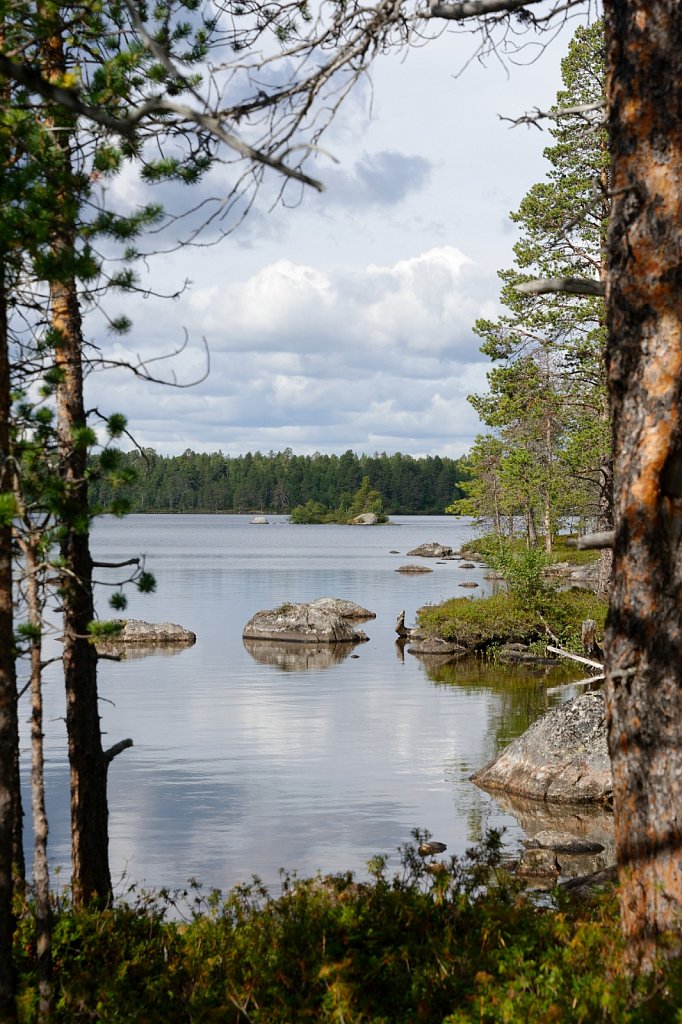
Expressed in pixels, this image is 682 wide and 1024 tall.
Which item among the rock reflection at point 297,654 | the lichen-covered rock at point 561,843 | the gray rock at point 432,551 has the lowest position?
the rock reflection at point 297,654

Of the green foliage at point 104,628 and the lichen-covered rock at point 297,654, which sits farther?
the lichen-covered rock at point 297,654

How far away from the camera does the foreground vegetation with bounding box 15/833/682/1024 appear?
17.4ft

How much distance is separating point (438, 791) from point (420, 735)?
4172mm

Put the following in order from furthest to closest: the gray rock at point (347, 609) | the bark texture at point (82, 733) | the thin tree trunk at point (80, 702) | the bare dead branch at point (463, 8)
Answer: the gray rock at point (347, 609) < the bark texture at point (82, 733) < the thin tree trunk at point (80, 702) < the bare dead branch at point (463, 8)

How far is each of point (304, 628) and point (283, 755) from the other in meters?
16.2

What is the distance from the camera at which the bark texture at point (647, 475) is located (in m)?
5.80

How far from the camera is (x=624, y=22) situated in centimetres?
612

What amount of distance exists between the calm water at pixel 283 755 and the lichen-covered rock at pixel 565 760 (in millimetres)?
626

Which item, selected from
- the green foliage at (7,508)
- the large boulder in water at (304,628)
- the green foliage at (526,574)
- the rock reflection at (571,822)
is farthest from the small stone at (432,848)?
the large boulder in water at (304,628)

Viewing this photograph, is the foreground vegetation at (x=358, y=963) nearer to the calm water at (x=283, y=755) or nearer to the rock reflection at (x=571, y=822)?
the calm water at (x=283, y=755)

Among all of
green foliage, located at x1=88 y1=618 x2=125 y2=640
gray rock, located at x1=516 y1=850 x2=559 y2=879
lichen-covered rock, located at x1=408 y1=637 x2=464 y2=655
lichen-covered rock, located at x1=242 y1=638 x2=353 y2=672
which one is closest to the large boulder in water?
lichen-covered rock, located at x1=242 y1=638 x2=353 y2=672

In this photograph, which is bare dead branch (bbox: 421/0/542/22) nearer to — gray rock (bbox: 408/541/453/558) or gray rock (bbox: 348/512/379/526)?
gray rock (bbox: 408/541/453/558)

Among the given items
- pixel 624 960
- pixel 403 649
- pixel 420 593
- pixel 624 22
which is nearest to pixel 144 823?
pixel 624 960

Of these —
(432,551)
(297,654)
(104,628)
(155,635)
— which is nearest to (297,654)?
(297,654)
